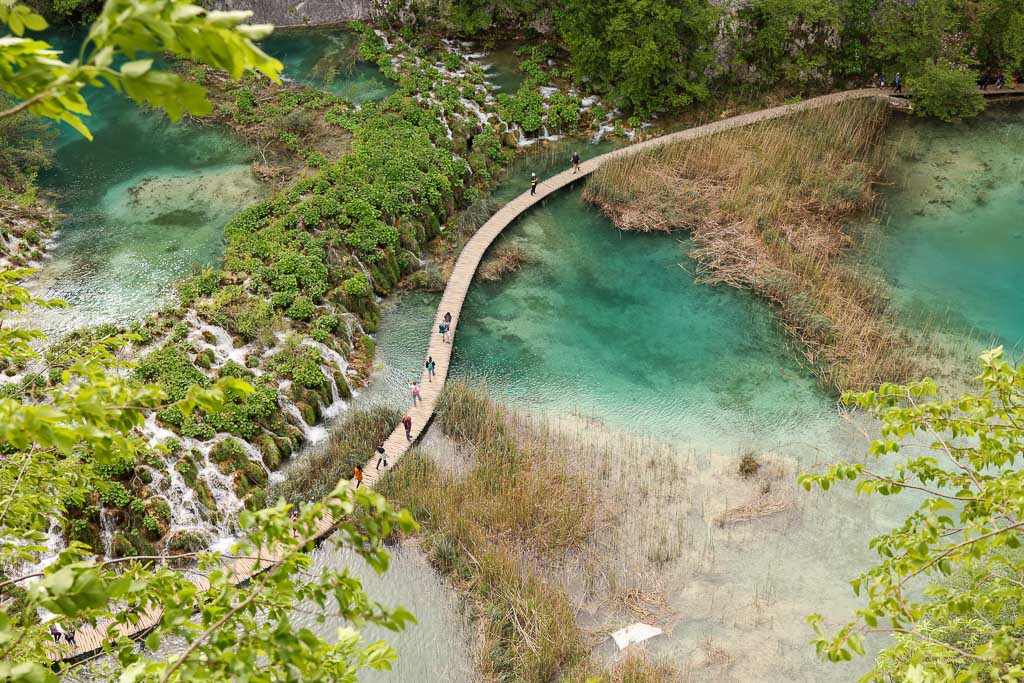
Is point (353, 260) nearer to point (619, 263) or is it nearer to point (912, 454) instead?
point (619, 263)

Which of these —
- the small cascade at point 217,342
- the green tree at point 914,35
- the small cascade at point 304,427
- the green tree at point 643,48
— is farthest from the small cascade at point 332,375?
the green tree at point 914,35

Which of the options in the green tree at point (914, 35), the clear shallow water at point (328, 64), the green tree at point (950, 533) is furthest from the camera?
the clear shallow water at point (328, 64)

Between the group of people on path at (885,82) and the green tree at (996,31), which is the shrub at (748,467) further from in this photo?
the green tree at (996,31)

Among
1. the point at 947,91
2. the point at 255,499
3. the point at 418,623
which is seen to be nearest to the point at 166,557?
the point at 418,623

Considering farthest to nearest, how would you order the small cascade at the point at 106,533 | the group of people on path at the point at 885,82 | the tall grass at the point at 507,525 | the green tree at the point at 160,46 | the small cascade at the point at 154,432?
1. the group of people on path at the point at 885,82
2. the small cascade at the point at 154,432
3. the small cascade at the point at 106,533
4. the tall grass at the point at 507,525
5. the green tree at the point at 160,46

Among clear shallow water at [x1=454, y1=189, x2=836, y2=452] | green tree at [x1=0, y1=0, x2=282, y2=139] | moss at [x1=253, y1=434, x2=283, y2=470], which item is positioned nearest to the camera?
green tree at [x1=0, y1=0, x2=282, y2=139]

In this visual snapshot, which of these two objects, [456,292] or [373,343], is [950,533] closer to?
[373,343]

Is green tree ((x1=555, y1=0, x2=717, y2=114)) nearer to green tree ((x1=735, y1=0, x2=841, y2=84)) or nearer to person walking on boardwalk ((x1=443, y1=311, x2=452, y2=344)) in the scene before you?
green tree ((x1=735, y1=0, x2=841, y2=84))

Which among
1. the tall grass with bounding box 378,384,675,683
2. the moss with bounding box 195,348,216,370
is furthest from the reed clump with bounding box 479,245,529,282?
the moss with bounding box 195,348,216,370
